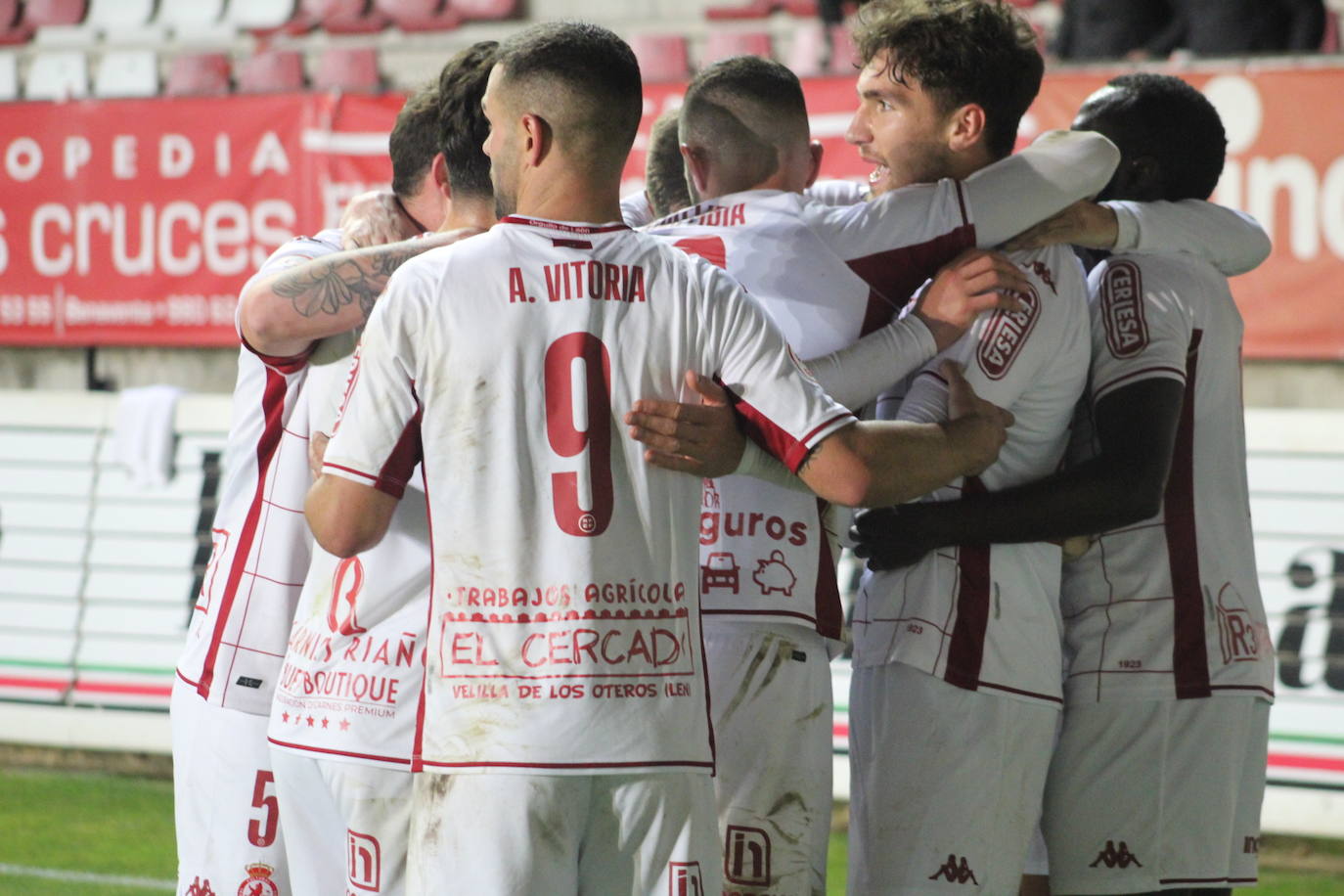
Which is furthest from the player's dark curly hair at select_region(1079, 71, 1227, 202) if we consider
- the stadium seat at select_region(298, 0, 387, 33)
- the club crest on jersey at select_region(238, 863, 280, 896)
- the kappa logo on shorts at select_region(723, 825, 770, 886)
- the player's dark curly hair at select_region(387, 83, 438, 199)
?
the stadium seat at select_region(298, 0, 387, 33)

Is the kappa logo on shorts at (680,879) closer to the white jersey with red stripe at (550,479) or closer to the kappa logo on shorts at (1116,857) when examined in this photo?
the white jersey with red stripe at (550,479)

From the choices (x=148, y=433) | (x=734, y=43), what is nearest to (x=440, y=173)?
(x=148, y=433)

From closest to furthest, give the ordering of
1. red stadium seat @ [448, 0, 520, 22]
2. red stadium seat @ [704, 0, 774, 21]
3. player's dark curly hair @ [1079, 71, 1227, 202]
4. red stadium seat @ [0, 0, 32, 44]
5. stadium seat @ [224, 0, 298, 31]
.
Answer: player's dark curly hair @ [1079, 71, 1227, 202], red stadium seat @ [704, 0, 774, 21], red stadium seat @ [448, 0, 520, 22], stadium seat @ [224, 0, 298, 31], red stadium seat @ [0, 0, 32, 44]

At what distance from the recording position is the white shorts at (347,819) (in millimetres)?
2805

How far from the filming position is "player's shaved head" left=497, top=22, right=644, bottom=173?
2561mm

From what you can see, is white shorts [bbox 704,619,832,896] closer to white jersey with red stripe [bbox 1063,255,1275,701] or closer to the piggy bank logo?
the piggy bank logo

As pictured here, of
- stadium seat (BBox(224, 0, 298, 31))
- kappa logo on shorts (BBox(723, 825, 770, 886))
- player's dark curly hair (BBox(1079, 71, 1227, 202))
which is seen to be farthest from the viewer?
stadium seat (BBox(224, 0, 298, 31))

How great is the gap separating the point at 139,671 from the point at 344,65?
5499mm

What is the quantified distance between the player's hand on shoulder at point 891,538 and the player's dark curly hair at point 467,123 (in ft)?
3.26

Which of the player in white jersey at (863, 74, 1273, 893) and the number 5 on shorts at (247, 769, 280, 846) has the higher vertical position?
the player in white jersey at (863, 74, 1273, 893)

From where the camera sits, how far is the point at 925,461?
271cm

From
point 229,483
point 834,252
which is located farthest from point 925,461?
point 229,483

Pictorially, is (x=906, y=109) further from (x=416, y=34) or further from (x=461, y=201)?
(x=416, y=34)

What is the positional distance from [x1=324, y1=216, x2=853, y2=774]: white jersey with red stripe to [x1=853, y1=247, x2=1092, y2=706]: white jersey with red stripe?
2.03 ft
